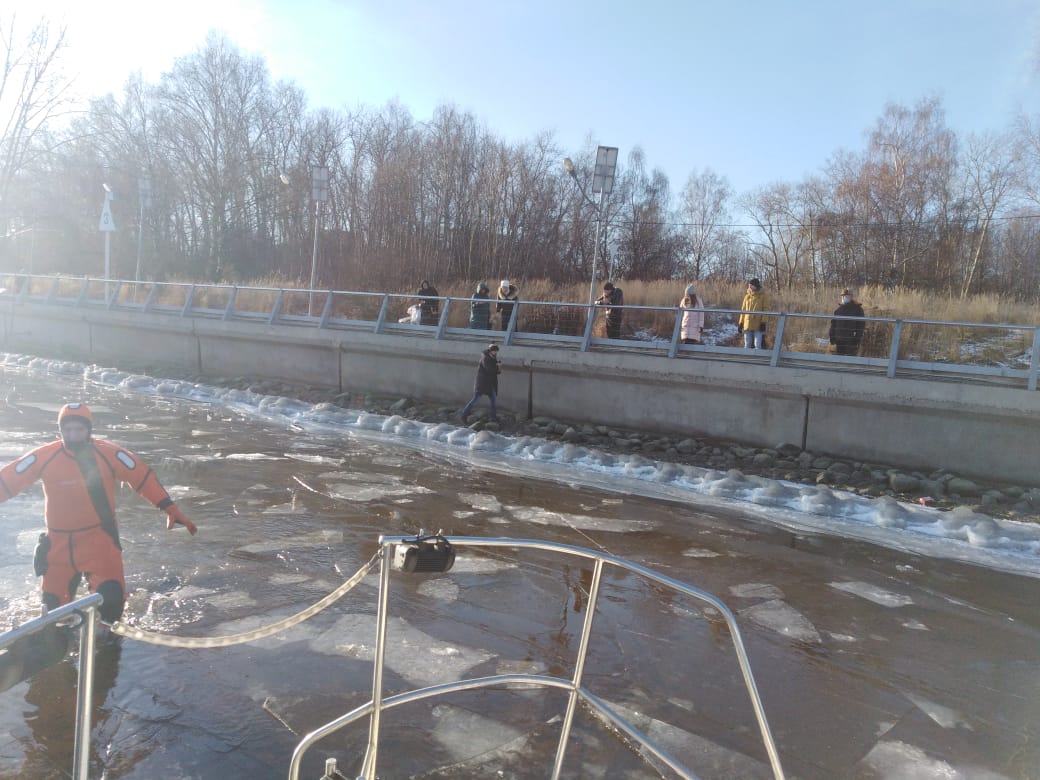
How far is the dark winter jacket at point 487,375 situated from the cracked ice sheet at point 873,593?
811 centimetres

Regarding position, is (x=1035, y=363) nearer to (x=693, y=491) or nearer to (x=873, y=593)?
(x=693, y=491)

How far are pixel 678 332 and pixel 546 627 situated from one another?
8.79m

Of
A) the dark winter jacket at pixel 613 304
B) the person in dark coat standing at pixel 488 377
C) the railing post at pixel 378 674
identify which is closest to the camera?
the railing post at pixel 378 674

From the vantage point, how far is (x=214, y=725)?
13.4 ft

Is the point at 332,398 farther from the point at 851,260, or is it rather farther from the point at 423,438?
the point at 851,260

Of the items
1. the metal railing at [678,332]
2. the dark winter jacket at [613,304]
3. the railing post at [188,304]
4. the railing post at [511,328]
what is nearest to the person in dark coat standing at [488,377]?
the railing post at [511,328]

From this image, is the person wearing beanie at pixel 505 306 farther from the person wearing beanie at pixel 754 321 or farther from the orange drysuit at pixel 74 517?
the orange drysuit at pixel 74 517

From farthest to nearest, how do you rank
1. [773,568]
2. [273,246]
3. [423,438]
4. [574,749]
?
[273,246] → [423,438] → [773,568] → [574,749]

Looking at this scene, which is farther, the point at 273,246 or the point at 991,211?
the point at 273,246

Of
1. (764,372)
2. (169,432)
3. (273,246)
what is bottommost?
(169,432)

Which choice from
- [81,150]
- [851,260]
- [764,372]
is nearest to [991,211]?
[851,260]

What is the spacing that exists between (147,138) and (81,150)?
4.62 m

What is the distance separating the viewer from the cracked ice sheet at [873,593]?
6.66 metres

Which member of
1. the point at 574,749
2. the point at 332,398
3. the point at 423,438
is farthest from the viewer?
the point at 332,398
